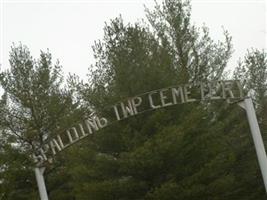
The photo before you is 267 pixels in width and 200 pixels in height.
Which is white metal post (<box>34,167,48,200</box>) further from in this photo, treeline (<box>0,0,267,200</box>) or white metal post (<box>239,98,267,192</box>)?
white metal post (<box>239,98,267,192</box>)

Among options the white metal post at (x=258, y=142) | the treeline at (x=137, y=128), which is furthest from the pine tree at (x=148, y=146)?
the white metal post at (x=258, y=142)

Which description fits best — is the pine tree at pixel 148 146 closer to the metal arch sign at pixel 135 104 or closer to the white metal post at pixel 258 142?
the metal arch sign at pixel 135 104

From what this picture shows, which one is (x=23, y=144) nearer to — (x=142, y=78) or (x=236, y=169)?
(x=142, y=78)

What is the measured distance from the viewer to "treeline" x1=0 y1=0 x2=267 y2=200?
14.6 m

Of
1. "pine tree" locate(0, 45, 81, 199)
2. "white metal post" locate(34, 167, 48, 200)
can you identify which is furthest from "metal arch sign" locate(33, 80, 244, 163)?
"pine tree" locate(0, 45, 81, 199)

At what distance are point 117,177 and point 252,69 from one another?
39.4 feet

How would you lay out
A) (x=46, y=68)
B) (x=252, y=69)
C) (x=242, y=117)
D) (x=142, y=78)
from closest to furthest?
(x=142, y=78), (x=242, y=117), (x=46, y=68), (x=252, y=69)

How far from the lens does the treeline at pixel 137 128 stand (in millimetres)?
14578

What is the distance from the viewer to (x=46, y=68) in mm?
21391

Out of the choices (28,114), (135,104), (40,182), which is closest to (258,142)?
(135,104)

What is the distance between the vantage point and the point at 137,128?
15.5 metres

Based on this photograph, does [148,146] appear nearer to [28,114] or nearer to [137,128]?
[137,128]

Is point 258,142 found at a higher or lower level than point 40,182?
lower

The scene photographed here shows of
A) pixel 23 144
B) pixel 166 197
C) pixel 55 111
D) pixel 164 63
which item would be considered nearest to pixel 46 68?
pixel 55 111
